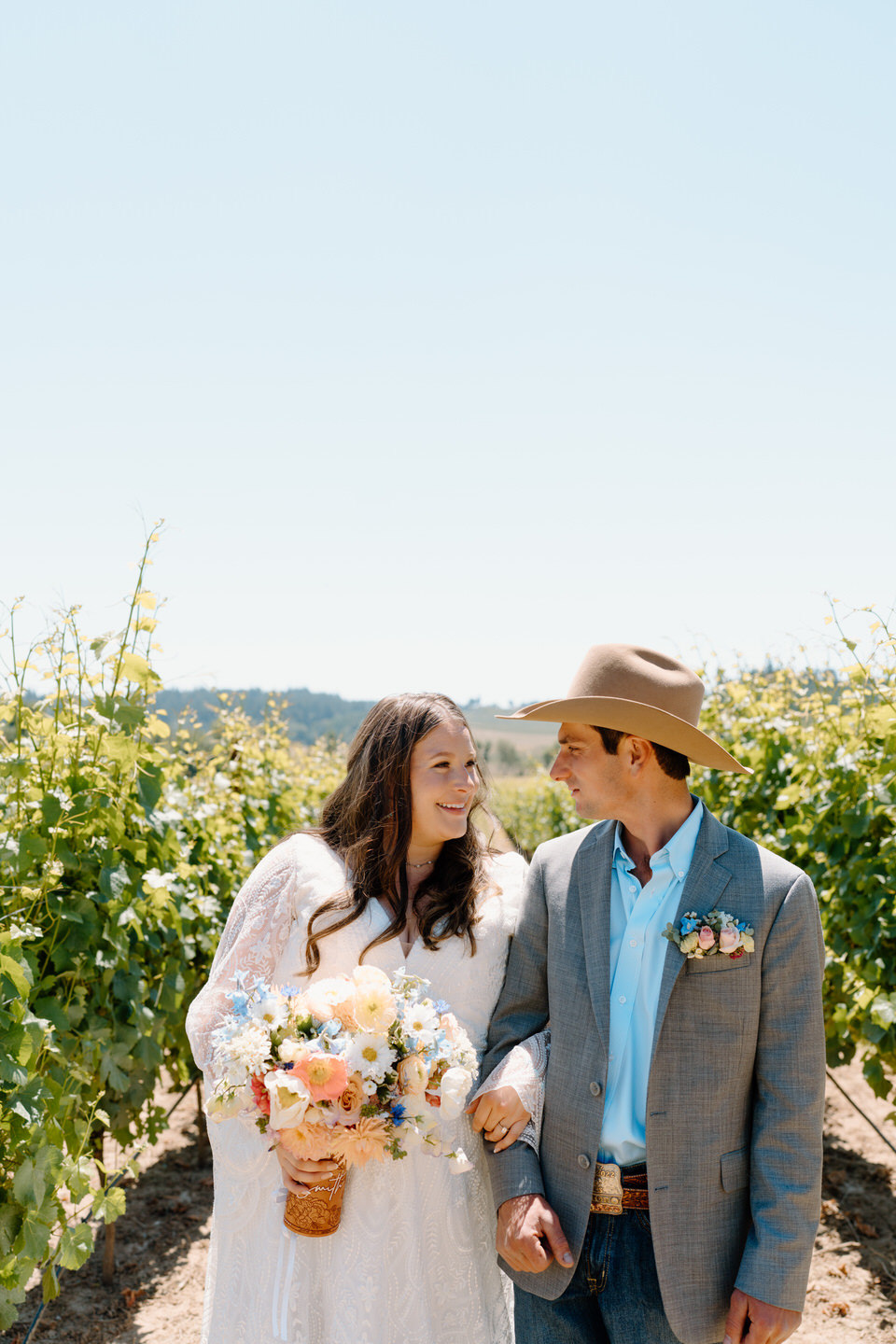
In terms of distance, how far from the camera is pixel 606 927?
229 centimetres

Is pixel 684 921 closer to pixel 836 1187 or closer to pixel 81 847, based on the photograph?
pixel 81 847

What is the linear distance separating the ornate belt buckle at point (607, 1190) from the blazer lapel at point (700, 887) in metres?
0.29

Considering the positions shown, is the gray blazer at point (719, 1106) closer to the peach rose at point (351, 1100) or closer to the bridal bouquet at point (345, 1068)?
the bridal bouquet at point (345, 1068)

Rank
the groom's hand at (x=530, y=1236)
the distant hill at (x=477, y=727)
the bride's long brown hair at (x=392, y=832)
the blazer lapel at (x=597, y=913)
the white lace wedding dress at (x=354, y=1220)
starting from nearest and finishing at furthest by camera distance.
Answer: the groom's hand at (x=530, y=1236), the blazer lapel at (x=597, y=913), the white lace wedding dress at (x=354, y=1220), the bride's long brown hair at (x=392, y=832), the distant hill at (x=477, y=727)

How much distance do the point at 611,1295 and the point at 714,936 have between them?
819 mm

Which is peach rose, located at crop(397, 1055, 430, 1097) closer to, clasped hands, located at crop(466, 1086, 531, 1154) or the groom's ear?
clasped hands, located at crop(466, 1086, 531, 1154)

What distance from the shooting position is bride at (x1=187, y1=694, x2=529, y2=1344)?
2.34 m

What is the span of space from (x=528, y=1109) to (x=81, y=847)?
181cm

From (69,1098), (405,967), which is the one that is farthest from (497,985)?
(69,1098)

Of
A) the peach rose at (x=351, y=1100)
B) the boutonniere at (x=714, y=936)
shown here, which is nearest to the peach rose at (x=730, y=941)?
the boutonniere at (x=714, y=936)

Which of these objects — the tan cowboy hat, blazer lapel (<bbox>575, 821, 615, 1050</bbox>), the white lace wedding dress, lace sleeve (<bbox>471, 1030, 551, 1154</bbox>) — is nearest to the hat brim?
the tan cowboy hat

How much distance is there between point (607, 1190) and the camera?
2.19 m

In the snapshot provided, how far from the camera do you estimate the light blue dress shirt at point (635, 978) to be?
86.5 inches

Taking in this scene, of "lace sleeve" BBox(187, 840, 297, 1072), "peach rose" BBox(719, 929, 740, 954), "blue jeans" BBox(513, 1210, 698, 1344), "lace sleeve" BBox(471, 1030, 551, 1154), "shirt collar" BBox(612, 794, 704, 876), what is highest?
"shirt collar" BBox(612, 794, 704, 876)
